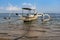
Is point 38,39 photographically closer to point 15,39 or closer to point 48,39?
point 48,39

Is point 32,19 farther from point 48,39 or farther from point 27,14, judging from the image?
point 48,39

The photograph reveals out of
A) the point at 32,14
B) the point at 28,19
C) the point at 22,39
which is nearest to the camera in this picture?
the point at 22,39

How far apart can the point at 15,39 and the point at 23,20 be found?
111 feet

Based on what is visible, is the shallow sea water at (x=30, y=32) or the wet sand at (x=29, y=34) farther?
the shallow sea water at (x=30, y=32)

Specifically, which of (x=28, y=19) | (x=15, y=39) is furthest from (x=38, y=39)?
(x=28, y=19)

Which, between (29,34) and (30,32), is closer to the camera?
(29,34)

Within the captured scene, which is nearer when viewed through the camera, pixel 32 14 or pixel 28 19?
pixel 28 19

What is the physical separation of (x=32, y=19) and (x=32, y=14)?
8.52 feet

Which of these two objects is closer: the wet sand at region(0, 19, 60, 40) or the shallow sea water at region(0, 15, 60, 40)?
the wet sand at region(0, 19, 60, 40)

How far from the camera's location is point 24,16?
56469 millimetres

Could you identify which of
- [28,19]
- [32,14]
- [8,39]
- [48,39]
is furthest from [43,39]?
[32,14]

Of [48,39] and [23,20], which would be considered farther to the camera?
[23,20]

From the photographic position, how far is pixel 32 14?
5941 cm

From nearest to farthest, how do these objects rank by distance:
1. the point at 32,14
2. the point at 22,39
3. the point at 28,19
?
1. the point at 22,39
2. the point at 28,19
3. the point at 32,14
